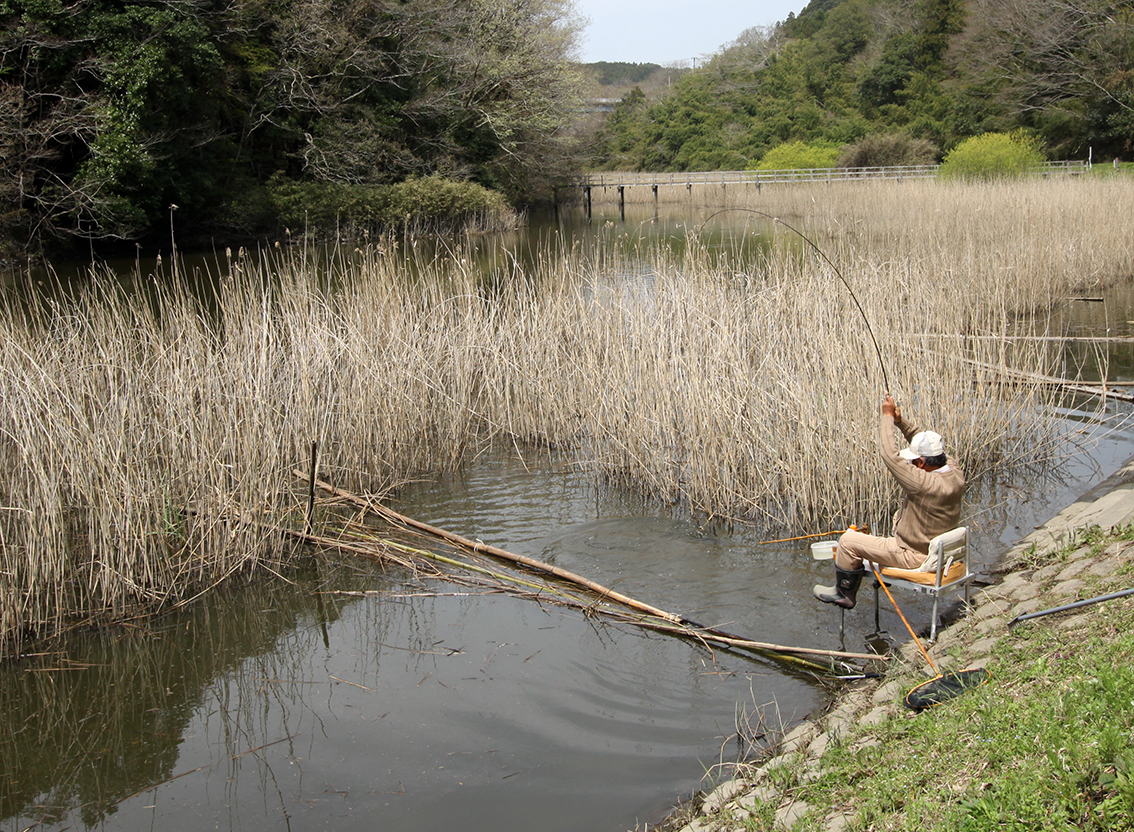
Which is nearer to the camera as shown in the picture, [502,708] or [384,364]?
[502,708]

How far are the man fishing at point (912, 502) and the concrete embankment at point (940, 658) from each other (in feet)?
1.26

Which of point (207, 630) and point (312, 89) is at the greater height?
point (312, 89)

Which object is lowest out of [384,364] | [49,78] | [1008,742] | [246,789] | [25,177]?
[246,789]

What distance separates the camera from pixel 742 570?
16.1 ft

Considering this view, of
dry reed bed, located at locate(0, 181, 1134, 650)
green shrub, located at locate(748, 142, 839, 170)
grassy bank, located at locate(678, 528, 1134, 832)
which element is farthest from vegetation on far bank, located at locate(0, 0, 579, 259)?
grassy bank, located at locate(678, 528, 1134, 832)

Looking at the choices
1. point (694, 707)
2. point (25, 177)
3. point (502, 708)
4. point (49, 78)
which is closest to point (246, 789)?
point (502, 708)

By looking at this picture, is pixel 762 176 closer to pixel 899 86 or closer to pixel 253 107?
pixel 899 86

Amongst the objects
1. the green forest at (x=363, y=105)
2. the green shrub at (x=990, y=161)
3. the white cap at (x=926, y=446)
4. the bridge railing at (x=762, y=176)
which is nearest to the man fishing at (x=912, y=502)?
the white cap at (x=926, y=446)

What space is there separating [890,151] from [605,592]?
3929cm

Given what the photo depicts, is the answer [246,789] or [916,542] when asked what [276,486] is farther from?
[916,542]

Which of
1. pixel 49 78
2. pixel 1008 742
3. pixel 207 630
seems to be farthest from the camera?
pixel 49 78

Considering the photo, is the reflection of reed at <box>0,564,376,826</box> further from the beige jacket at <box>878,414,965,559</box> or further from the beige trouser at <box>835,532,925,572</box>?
the beige jacket at <box>878,414,965,559</box>

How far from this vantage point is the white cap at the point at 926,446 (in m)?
3.70

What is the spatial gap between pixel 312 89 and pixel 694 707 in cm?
2383
